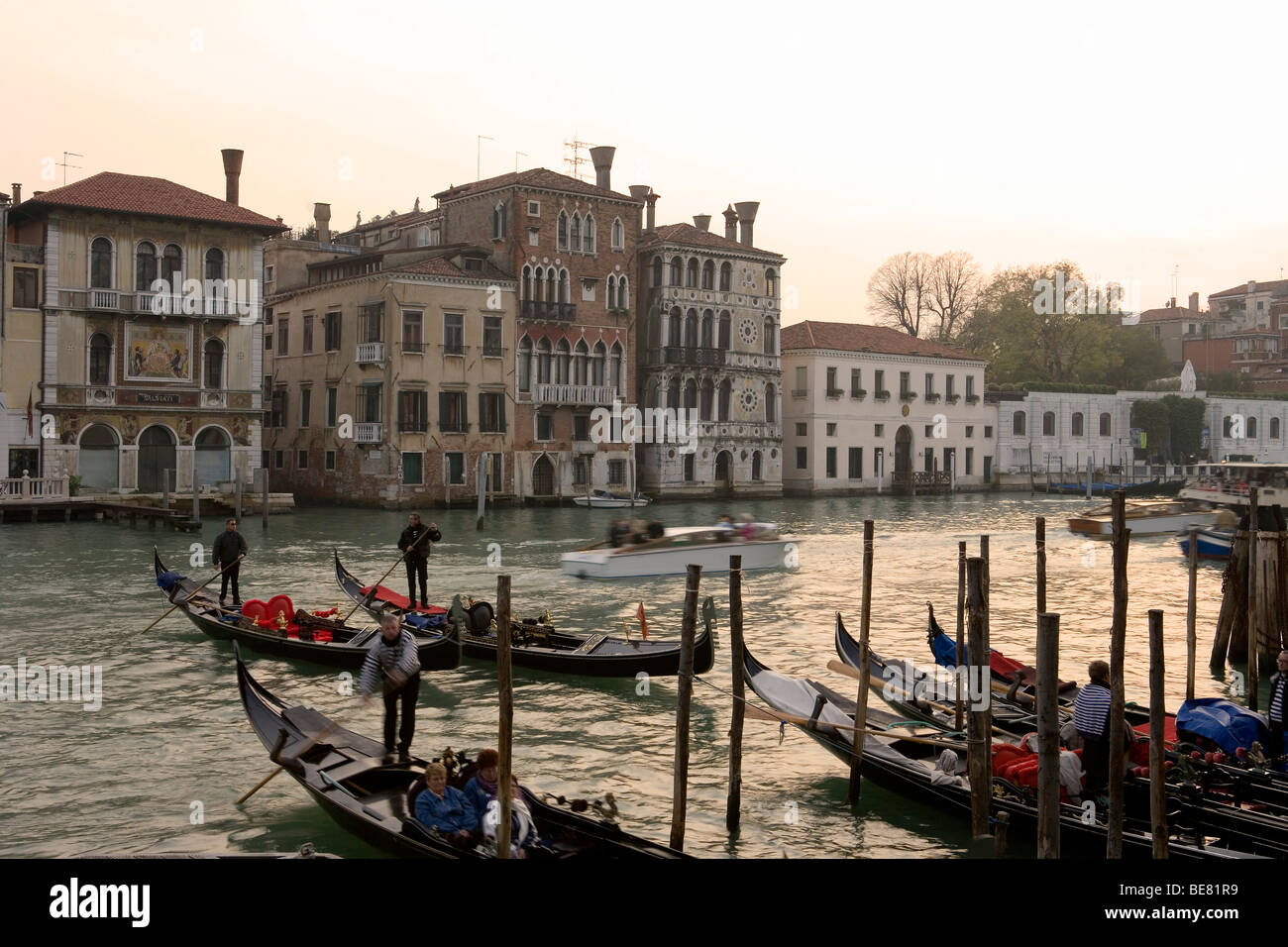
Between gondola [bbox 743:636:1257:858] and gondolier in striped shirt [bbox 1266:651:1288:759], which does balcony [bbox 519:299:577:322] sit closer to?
gondola [bbox 743:636:1257:858]

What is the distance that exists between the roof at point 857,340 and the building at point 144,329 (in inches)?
A: 795

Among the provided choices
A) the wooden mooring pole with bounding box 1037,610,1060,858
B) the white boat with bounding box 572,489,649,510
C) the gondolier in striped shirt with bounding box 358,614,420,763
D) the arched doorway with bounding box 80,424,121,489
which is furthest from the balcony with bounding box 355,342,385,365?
the wooden mooring pole with bounding box 1037,610,1060,858

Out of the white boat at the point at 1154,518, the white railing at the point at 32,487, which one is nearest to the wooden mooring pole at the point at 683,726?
the white railing at the point at 32,487

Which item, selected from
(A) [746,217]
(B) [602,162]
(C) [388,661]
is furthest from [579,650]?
(A) [746,217]

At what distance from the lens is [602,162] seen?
134ft

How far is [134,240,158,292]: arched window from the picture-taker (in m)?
32.0

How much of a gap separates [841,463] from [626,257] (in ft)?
39.8

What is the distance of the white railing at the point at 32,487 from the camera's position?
28734 mm

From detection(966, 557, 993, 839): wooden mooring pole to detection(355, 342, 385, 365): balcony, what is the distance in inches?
1140

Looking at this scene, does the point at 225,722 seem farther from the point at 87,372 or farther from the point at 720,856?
the point at 87,372

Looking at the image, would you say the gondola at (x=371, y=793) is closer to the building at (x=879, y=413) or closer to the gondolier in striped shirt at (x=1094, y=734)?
the gondolier in striped shirt at (x=1094, y=734)

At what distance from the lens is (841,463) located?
46.9 metres

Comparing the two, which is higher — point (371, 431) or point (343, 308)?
point (343, 308)
